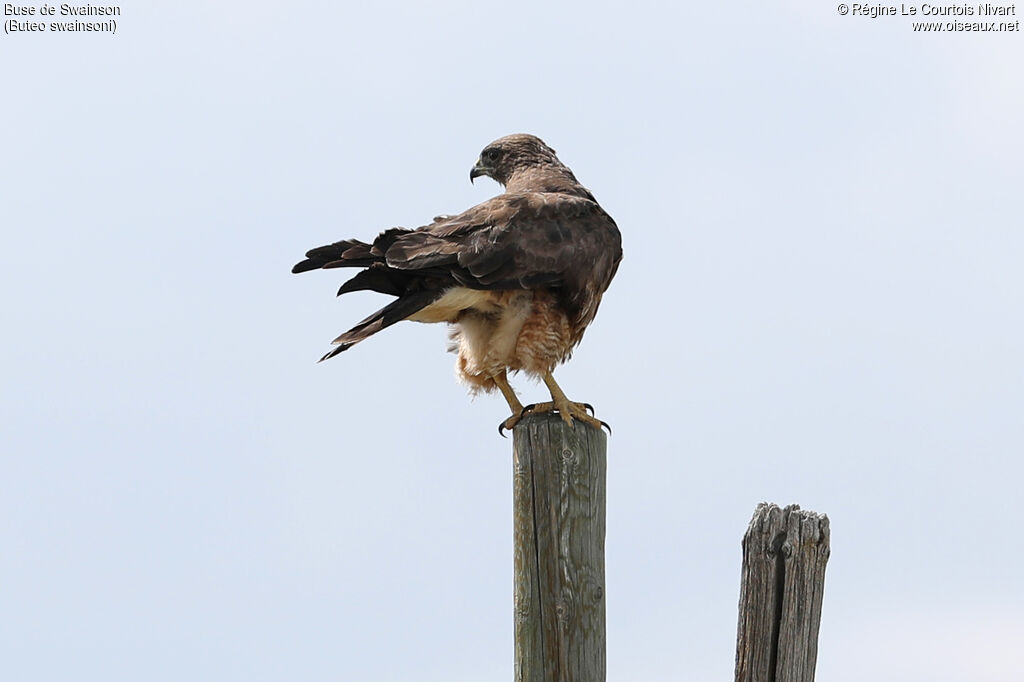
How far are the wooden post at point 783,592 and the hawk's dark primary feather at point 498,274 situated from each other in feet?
5.30

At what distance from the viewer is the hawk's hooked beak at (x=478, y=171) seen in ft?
22.2

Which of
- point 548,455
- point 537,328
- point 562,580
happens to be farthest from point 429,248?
point 562,580

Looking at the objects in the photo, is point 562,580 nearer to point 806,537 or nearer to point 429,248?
point 806,537

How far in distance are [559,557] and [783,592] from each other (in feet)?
2.71

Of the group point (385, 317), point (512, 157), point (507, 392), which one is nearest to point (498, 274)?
point (385, 317)

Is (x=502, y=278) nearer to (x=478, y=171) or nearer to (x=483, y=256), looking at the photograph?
(x=483, y=256)

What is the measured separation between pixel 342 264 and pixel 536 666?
1.84 meters

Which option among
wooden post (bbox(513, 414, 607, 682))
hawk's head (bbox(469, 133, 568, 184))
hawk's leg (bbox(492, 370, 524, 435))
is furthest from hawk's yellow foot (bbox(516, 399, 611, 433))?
hawk's head (bbox(469, 133, 568, 184))

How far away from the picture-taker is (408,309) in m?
5.08

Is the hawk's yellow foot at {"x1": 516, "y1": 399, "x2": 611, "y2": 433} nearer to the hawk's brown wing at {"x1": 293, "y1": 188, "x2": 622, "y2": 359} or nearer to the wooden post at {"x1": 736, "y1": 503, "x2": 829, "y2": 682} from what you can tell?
the hawk's brown wing at {"x1": 293, "y1": 188, "x2": 622, "y2": 359}

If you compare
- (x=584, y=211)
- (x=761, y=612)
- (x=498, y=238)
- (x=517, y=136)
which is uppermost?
(x=517, y=136)

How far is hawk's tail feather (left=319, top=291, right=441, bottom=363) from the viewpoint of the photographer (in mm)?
4945

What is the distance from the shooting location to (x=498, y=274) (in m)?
5.05

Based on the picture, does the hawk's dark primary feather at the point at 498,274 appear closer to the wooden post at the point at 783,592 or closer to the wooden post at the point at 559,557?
the wooden post at the point at 559,557
